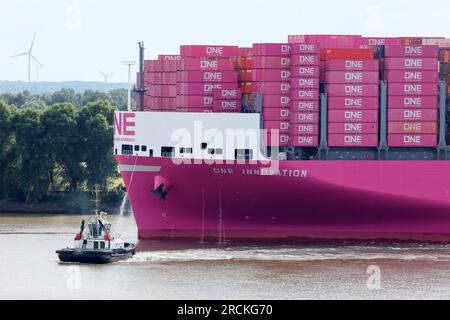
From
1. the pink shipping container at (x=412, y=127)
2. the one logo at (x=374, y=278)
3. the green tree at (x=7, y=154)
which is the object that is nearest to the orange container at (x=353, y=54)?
the pink shipping container at (x=412, y=127)

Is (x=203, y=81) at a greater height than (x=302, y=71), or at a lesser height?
lesser

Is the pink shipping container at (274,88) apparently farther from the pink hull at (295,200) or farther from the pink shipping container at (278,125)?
the pink hull at (295,200)

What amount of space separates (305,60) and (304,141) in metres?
4.33

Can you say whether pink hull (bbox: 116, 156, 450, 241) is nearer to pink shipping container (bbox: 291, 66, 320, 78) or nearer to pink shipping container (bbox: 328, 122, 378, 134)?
pink shipping container (bbox: 328, 122, 378, 134)

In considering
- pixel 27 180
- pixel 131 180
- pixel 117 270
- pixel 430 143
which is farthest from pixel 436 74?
pixel 27 180

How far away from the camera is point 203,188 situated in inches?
2749

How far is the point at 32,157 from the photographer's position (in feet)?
331

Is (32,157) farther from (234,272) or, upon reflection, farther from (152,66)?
(234,272)

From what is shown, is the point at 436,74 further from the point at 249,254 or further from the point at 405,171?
the point at 249,254

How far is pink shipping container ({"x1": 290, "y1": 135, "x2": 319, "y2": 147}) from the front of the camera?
Result: 7050 cm

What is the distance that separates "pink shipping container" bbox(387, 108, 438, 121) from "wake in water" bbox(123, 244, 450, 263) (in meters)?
7.26

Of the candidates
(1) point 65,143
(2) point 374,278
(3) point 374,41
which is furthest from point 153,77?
(1) point 65,143

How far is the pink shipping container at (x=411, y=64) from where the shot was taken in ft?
234
